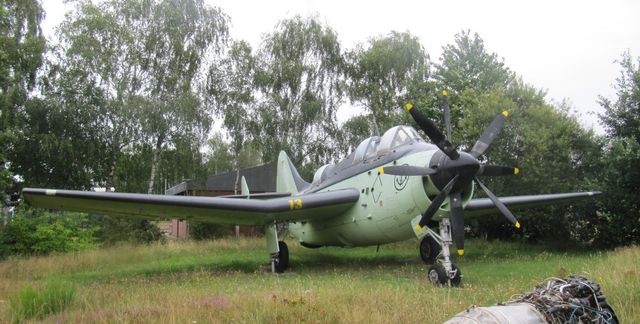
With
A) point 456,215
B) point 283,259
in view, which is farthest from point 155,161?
point 456,215

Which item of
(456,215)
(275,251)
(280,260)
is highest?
(456,215)

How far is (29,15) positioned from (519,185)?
23835 millimetres

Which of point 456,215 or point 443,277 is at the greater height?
point 456,215

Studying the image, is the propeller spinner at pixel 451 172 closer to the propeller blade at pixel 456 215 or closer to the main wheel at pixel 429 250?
the propeller blade at pixel 456 215

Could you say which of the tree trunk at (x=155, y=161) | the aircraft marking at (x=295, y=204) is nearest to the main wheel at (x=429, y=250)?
the aircraft marking at (x=295, y=204)

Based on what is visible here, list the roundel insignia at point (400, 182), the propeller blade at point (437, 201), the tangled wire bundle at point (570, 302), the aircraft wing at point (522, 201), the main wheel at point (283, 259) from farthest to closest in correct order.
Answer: the aircraft wing at point (522, 201) → the main wheel at point (283, 259) → the roundel insignia at point (400, 182) → the propeller blade at point (437, 201) → the tangled wire bundle at point (570, 302)

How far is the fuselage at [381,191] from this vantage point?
10.4m

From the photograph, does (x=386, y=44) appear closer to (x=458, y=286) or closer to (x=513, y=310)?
(x=458, y=286)

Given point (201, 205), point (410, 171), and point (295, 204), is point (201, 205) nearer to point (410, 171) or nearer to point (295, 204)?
point (295, 204)

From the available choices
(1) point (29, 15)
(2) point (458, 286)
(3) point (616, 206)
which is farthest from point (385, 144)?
(1) point (29, 15)

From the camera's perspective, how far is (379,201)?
11625 mm

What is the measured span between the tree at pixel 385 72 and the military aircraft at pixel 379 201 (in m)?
13.8

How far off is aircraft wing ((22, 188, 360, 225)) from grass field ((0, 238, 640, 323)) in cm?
148

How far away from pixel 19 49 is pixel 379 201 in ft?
63.3
